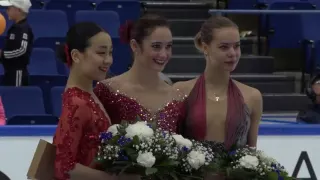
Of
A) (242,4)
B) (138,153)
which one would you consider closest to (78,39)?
(138,153)

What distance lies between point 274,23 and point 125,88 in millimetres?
5984

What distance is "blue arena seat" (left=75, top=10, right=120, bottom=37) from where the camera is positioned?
27.2 feet

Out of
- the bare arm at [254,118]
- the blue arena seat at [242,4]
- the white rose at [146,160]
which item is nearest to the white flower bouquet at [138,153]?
the white rose at [146,160]

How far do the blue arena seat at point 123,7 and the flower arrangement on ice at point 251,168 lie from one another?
19.8 feet

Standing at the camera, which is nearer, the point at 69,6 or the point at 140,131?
the point at 140,131

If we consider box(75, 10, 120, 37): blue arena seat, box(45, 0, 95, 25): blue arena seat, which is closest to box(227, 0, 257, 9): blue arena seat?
box(75, 10, 120, 37): blue arena seat

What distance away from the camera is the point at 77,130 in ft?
9.03

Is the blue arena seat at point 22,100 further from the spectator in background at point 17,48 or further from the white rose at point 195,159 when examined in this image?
the white rose at point 195,159

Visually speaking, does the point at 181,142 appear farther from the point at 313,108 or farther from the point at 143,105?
the point at 313,108

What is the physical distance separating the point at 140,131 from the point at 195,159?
0.22m

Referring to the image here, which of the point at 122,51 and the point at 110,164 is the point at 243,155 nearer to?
the point at 110,164

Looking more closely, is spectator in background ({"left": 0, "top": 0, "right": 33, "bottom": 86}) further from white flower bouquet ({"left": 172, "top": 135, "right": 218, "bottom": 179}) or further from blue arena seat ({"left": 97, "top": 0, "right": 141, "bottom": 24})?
white flower bouquet ({"left": 172, "top": 135, "right": 218, "bottom": 179})

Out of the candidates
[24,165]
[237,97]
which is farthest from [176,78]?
[237,97]

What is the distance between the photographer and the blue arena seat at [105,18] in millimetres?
8305
